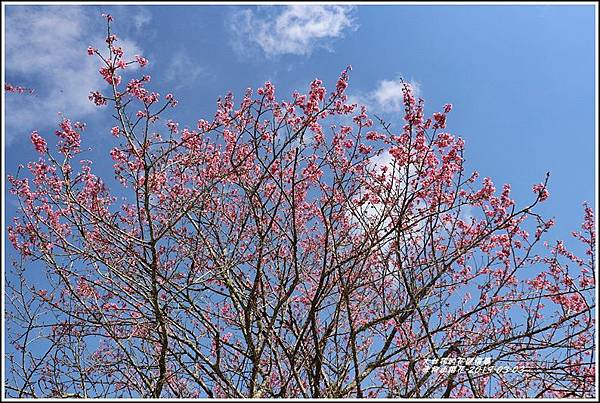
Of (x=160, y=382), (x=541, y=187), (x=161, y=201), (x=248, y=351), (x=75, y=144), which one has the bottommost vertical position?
(x=160, y=382)

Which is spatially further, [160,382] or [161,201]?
[161,201]

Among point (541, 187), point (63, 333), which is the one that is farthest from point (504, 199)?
point (63, 333)

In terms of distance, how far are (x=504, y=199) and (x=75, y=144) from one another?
3805 mm

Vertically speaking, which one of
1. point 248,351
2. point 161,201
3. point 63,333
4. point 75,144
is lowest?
point 248,351

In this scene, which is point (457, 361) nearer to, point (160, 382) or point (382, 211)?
point (382, 211)

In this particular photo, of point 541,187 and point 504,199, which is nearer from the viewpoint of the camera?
point 541,187

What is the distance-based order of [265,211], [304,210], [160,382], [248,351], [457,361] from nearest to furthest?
[160,382], [457,361], [248,351], [265,211], [304,210]

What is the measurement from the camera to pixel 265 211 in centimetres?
554

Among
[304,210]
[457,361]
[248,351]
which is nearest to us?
[457,361]

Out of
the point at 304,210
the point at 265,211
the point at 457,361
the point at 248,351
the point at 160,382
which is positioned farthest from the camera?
the point at 304,210

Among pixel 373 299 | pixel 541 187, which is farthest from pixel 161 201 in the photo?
pixel 541 187

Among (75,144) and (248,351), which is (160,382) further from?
(75,144)

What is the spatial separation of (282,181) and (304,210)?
39.8 inches

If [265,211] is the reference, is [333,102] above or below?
above
